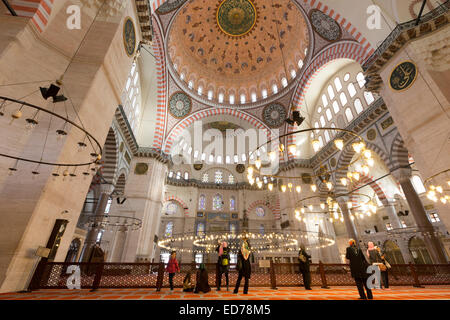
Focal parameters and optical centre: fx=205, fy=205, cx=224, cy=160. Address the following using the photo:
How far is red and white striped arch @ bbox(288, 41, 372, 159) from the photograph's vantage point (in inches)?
383

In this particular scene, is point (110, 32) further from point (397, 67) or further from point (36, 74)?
point (397, 67)

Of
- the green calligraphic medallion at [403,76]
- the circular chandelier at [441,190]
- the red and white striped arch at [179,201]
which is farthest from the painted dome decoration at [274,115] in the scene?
the circular chandelier at [441,190]

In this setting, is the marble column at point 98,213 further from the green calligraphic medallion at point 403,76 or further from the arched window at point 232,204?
the green calligraphic medallion at point 403,76

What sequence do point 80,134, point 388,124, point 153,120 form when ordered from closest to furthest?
point 80,134
point 388,124
point 153,120

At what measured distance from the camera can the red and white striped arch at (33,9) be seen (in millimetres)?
4832

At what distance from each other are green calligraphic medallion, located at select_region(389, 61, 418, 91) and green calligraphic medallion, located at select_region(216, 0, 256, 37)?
511 inches

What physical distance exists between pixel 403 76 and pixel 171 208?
18.3 m

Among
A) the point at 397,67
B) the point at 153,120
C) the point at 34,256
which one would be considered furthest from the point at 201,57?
the point at 34,256

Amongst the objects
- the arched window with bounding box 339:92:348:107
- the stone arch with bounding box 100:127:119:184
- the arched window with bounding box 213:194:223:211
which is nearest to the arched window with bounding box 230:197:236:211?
the arched window with bounding box 213:194:223:211

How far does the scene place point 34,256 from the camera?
4.27 m

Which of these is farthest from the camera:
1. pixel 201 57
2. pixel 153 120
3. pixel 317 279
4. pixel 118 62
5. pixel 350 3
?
pixel 201 57

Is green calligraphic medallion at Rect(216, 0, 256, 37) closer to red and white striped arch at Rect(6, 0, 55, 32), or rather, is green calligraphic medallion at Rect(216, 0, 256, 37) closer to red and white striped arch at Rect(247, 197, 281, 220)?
red and white striped arch at Rect(6, 0, 55, 32)

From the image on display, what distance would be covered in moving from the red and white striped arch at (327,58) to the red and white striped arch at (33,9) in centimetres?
876

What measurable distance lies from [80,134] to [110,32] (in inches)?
128
